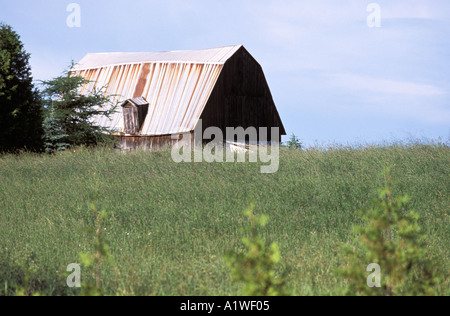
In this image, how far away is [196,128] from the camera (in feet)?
72.0

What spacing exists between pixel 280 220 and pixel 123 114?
18161mm

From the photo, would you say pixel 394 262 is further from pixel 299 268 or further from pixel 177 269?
pixel 177 269

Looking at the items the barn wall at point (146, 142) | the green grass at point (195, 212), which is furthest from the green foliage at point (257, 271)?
the barn wall at point (146, 142)

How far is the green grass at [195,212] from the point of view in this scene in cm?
604

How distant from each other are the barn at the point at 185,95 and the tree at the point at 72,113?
1.10 m

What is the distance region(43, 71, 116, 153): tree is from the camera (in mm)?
23250

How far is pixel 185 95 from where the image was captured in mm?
23531

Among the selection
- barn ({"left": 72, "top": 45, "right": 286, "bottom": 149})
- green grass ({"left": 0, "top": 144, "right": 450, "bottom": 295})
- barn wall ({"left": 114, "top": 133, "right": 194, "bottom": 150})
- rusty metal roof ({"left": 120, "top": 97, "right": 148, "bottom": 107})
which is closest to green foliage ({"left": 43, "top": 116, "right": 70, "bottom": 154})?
barn wall ({"left": 114, "top": 133, "right": 194, "bottom": 150})

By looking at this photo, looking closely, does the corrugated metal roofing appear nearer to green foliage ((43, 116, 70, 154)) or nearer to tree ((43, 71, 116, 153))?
tree ((43, 71, 116, 153))
